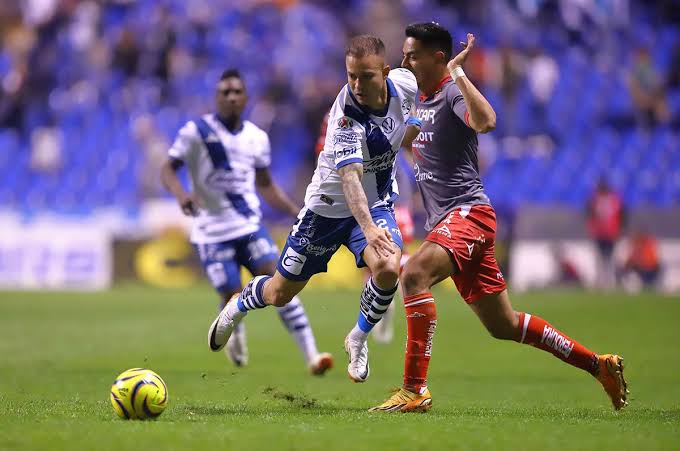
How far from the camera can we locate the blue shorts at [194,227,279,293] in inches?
431

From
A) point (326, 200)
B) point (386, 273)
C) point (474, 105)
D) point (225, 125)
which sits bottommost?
point (386, 273)

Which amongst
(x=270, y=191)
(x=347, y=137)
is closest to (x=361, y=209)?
(x=347, y=137)

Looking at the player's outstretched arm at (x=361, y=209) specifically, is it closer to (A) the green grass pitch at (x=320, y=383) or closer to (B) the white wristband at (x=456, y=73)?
(B) the white wristband at (x=456, y=73)

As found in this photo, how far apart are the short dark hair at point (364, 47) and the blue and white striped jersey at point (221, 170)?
4062 mm

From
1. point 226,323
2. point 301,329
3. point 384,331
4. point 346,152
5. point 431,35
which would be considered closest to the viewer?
point 346,152

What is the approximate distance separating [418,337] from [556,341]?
110 centimetres

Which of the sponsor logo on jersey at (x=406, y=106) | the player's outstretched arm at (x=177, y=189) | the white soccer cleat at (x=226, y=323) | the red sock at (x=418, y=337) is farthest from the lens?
the player's outstretched arm at (x=177, y=189)

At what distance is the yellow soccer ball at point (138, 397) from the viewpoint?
6902 millimetres

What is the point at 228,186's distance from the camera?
11.3 m

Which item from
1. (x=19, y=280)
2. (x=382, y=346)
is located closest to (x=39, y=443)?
(x=382, y=346)

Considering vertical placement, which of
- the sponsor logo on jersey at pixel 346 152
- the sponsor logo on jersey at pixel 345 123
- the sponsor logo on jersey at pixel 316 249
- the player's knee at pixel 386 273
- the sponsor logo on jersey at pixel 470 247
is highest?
the sponsor logo on jersey at pixel 345 123

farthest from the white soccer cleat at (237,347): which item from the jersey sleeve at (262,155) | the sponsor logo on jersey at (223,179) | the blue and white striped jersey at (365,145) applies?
the blue and white striped jersey at (365,145)

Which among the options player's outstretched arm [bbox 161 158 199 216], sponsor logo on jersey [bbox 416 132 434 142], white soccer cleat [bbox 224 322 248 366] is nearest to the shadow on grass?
sponsor logo on jersey [bbox 416 132 434 142]

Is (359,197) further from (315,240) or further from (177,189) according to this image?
(177,189)
